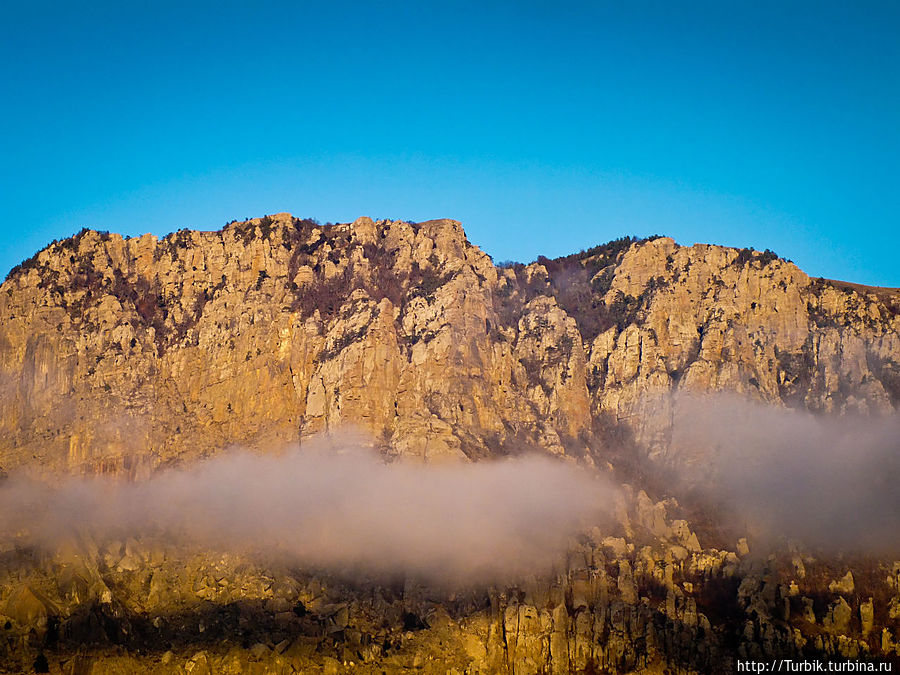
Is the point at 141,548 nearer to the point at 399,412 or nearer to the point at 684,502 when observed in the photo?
the point at 399,412

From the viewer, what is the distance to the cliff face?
17162 cm

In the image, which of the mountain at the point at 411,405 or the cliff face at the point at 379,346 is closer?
the mountain at the point at 411,405

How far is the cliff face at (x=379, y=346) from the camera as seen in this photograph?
172 metres

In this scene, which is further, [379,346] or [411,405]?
[379,346]

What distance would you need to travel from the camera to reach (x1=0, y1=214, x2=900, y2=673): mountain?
5714 inches

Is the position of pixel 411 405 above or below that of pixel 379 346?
below

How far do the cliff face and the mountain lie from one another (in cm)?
38

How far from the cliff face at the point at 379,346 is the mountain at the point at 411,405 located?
38 centimetres

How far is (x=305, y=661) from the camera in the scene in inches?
5556

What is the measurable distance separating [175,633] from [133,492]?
2650 centimetres

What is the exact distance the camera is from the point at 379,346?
175 m

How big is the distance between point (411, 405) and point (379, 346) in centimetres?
941

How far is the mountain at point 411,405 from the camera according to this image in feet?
476

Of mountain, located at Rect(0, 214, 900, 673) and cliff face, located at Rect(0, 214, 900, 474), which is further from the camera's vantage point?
cliff face, located at Rect(0, 214, 900, 474)
